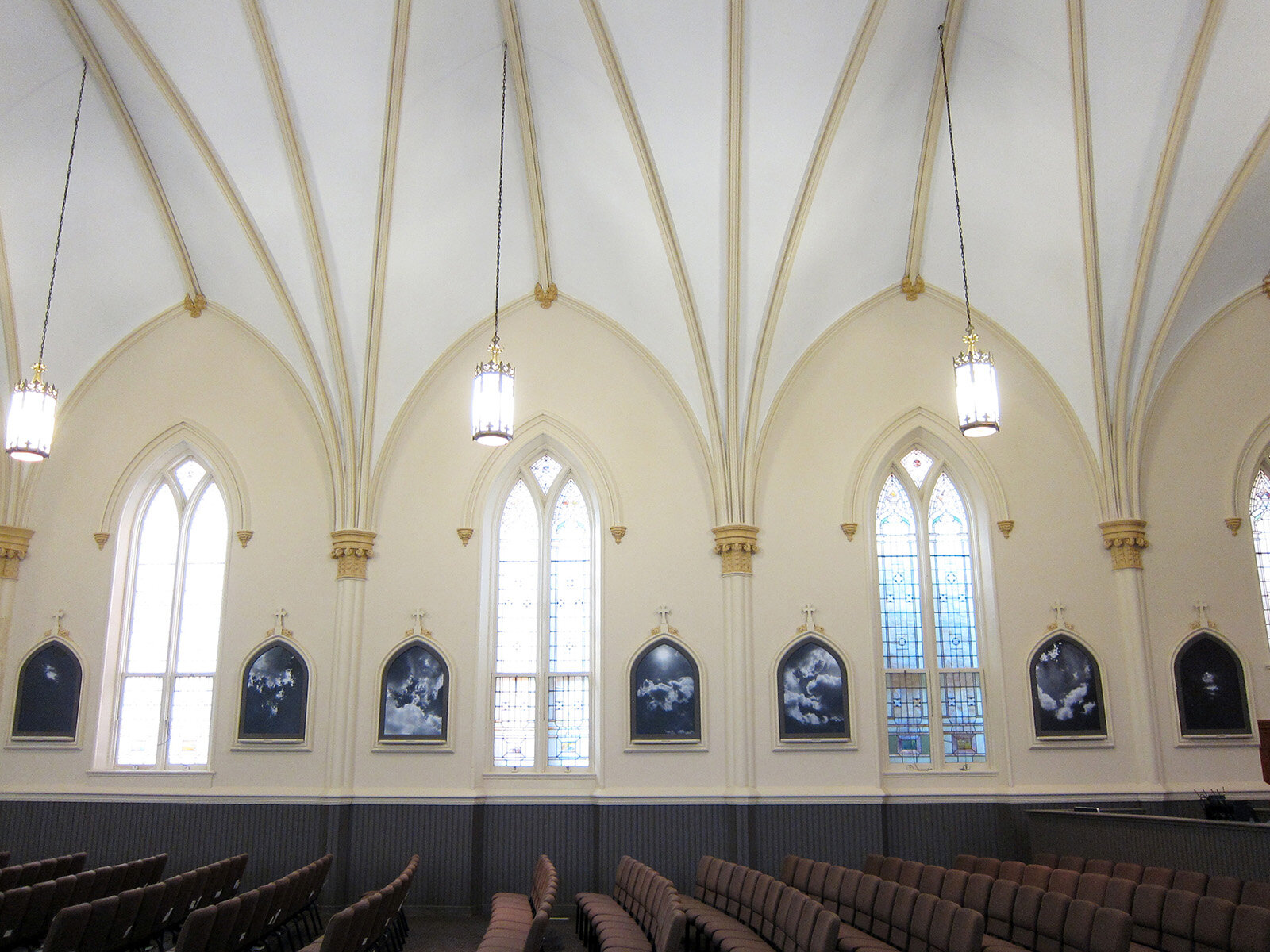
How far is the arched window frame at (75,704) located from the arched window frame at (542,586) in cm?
574

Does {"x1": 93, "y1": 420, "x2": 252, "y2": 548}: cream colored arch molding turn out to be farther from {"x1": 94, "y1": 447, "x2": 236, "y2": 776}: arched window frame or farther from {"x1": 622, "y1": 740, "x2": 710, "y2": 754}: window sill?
{"x1": 622, "y1": 740, "x2": 710, "y2": 754}: window sill

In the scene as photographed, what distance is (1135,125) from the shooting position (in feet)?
43.1

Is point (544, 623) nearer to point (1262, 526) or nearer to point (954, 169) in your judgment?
point (954, 169)

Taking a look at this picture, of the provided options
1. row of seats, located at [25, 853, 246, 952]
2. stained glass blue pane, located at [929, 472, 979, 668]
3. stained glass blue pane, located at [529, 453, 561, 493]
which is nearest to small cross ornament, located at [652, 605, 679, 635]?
stained glass blue pane, located at [529, 453, 561, 493]

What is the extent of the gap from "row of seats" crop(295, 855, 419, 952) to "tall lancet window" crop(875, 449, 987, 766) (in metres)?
7.16

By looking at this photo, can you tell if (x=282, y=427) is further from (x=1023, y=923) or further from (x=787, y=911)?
(x=1023, y=923)

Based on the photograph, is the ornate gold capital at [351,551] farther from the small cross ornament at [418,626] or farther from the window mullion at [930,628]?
the window mullion at [930,628]

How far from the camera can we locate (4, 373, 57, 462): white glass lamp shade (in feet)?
38.7

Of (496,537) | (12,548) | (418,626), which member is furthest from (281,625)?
(12,548)

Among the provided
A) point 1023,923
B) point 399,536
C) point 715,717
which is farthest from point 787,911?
point 399,536

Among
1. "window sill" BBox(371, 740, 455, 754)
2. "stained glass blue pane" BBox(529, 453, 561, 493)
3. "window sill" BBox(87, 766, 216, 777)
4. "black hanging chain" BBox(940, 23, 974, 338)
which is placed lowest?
"window sill" BBox(87, 766, 216, 777)

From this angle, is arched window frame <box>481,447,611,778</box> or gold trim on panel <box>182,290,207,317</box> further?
gold trim on panel <box>182,290,207,317</box>

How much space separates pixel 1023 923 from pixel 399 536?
32.5 feet

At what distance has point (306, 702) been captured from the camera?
14.9 metres
